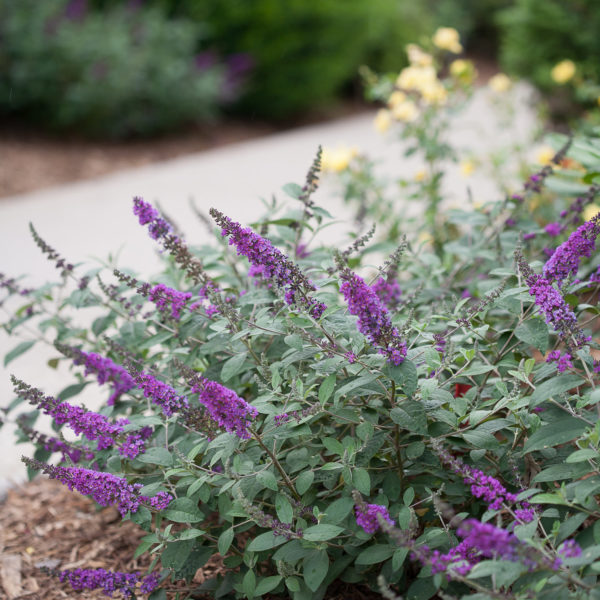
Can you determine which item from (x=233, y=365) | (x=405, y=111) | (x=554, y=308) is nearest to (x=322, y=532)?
(x=233, y=365)

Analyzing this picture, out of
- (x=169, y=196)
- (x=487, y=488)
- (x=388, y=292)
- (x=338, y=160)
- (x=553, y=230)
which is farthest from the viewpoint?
(x=169, y=196)

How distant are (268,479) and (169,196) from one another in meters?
7.10

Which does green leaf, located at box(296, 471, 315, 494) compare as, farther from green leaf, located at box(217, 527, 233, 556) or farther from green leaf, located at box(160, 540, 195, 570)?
green leaf, located at box(160, 540, 195, 570)

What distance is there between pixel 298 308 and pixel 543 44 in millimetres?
9585

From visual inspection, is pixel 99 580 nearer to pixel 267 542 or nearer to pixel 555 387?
pixel 267 542

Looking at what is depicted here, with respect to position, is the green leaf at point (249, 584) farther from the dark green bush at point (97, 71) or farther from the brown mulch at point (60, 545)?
the dark green bush at point (97, 71)

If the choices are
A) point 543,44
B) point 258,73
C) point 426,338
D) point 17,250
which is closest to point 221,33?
point 258,73

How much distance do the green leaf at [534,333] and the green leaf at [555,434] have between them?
194 millimetres

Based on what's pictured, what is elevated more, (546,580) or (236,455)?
(236,455)

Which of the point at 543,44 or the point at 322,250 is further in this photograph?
the point at 543,44

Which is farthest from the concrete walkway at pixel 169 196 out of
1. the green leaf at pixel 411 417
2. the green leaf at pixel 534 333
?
the green leaf at pixel 534 333

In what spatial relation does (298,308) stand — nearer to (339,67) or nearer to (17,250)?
(17,250)

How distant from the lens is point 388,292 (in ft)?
8.74

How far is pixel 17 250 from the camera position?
22.4ft
